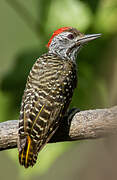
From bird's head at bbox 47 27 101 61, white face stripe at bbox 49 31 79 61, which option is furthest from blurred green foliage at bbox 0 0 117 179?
white face stripe at bbox 49 31 79 61

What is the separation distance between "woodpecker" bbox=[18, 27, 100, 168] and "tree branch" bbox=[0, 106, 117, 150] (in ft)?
0.39

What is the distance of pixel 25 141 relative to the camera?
3.42 m

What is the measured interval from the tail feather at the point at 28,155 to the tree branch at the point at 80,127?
134 millimetres

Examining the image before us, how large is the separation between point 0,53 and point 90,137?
11.6ft

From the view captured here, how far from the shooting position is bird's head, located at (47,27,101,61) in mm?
4566

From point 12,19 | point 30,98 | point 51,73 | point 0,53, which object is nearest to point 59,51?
point 51,73

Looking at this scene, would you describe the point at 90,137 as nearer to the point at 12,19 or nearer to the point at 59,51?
the point at 59,51

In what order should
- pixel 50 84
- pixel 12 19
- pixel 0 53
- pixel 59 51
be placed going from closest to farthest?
pixel 50 84 < pixel 59 51 < pixel 0 53 < pixel 12 19

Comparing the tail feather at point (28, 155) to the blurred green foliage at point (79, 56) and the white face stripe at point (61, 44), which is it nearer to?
the blurred green foliage at point (79, 56)

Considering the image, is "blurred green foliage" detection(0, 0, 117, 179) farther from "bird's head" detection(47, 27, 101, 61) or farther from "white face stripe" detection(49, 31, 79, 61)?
"white face stripe" detection(49, 31, 79, 61)

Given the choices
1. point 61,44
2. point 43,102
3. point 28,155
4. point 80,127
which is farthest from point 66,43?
point 28,155

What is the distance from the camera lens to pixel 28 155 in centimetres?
342

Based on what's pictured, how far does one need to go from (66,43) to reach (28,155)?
5.85 ft

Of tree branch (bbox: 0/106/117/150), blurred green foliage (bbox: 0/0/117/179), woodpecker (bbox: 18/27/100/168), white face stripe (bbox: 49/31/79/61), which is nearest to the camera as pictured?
blurred green foliage (bbox: 0/0/117/179)
